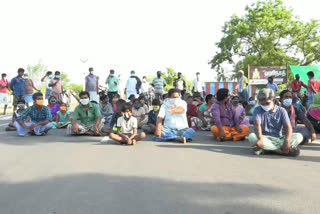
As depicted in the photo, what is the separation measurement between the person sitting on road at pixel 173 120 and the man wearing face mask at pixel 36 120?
10.5 ft

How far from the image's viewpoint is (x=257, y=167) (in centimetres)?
546

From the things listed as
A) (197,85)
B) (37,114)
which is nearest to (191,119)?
(37,114)

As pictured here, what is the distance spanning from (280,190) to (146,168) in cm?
196

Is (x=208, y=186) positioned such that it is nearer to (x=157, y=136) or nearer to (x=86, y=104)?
(x=157, y=136)

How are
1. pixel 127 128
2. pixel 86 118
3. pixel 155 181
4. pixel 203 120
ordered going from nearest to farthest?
pixel 155 181
pixel 127 128
pixel 86 118
pixel 203 120

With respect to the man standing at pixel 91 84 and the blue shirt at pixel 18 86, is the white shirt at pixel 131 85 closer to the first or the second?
the man standing at pixel 91 84

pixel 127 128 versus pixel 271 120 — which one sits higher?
pixel 271 120

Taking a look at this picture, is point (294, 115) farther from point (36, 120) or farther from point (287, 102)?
point (36, 120)

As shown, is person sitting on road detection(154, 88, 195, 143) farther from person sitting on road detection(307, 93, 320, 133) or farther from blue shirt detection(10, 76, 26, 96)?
blue shirt detection(10, 76, 26, 96)

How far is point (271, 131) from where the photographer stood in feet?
22.0

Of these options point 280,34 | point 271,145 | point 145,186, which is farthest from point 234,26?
point 145,186

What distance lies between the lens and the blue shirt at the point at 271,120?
6625 mm

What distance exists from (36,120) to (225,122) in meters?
4.99

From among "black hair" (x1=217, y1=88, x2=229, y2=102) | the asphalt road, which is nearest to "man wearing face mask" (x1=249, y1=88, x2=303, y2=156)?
the asphalt road
